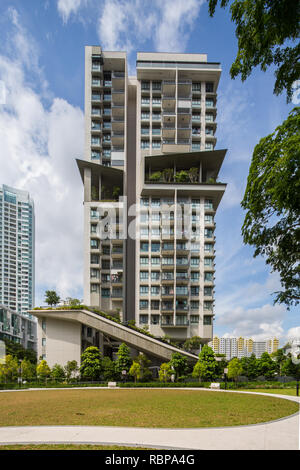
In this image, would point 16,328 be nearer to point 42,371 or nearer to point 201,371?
point 42,371

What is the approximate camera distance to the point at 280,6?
7547 millimetres

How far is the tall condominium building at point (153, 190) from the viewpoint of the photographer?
2415 inches

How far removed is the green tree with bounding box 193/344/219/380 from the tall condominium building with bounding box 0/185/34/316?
12857cm

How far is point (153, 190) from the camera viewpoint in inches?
2475

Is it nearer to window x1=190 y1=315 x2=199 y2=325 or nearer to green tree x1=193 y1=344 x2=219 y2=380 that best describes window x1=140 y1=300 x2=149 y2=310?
window x1=190 y1=315 x2=199 y2=325

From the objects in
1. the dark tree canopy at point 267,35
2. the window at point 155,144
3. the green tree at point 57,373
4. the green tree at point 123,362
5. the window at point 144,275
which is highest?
the window at point 155,144

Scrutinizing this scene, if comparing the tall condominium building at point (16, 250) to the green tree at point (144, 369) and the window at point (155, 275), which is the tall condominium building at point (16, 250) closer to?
the window at point (155, 275)

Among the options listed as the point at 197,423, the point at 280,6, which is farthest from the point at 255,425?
the point at 280,6

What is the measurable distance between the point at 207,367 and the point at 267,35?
41.8 m

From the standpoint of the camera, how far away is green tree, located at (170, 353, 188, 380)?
47.0 metres

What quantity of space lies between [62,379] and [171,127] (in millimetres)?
45574

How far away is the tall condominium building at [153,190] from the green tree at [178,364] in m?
11.7

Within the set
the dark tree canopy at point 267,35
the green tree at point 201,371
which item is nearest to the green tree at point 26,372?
the green tree at point 201,371

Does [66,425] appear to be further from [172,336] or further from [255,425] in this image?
[172,336]
